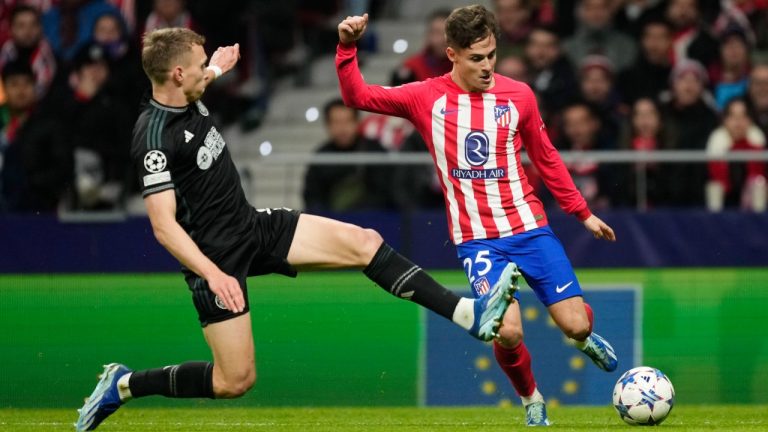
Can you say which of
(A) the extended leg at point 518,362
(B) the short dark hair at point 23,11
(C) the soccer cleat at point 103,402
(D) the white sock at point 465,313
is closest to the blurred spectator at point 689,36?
(A) the extended leg at point 518,362

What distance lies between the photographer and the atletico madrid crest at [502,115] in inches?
321

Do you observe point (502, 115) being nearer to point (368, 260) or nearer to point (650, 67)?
point (368, 260)

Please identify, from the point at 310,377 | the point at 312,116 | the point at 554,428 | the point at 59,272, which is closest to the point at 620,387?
the point at 554,428

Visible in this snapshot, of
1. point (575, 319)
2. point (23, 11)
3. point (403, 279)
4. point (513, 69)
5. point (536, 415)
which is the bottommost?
point (536, 415)

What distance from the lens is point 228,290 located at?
6910mm

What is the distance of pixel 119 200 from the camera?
12.5 metres

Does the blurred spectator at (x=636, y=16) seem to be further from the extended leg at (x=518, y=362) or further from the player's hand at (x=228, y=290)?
the player's hand at (x=228, y=290)

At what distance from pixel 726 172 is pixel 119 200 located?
16.8 feet

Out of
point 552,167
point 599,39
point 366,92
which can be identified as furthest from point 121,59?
point 552,167

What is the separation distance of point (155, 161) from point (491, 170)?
77.1 inches

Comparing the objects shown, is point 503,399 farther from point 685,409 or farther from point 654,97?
point 654,97

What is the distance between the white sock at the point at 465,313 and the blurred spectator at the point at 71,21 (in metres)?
7.92

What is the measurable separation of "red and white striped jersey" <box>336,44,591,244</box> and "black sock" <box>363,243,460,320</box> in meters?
0.72

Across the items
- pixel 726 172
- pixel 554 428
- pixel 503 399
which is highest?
pixel 726 172
